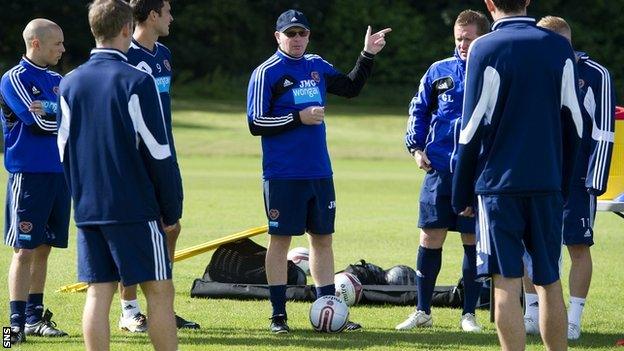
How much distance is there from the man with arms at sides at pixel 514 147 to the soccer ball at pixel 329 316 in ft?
6.91

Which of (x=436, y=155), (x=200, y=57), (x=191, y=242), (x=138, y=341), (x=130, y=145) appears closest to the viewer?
(x=130, y=145)

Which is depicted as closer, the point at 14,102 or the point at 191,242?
the point at 14,102

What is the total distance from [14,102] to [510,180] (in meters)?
3.59

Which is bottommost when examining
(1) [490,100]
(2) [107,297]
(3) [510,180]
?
(2) [107,297]

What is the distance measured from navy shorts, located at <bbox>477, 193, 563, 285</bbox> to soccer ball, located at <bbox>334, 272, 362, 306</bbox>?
3.27 meters

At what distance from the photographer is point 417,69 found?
182ft

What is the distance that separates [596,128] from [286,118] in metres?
2.14

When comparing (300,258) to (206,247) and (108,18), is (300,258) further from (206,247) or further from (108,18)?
(108,18)

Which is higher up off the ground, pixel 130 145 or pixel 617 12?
pixel 617 12

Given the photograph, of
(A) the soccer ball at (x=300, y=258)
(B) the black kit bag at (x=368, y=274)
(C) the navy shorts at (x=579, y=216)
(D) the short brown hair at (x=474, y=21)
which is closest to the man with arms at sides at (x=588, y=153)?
(C) the navy shorts at (x=579, y=216)

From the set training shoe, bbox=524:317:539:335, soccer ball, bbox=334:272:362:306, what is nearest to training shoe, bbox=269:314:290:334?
soccer ball, bbox=334:272:362:306

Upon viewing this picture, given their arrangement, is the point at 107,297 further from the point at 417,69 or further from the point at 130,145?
the point at 417,69

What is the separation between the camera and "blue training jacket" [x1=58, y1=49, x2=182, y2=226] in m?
6.17

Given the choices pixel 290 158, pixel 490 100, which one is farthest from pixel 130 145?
pixel 290 158
